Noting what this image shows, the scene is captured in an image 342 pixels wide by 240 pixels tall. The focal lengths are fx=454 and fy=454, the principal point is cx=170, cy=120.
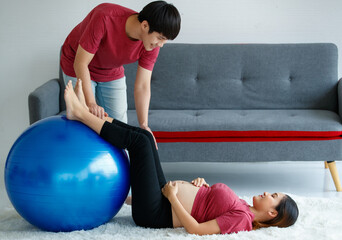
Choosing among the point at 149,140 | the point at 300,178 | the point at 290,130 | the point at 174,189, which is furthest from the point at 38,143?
the point at 300,178

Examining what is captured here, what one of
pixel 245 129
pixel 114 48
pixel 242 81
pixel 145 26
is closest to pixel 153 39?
pixel 145 26

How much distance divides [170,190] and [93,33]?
82 centimetres

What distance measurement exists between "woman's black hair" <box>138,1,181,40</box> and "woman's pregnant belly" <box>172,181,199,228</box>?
2.32ft

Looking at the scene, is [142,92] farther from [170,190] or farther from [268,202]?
[268,202]

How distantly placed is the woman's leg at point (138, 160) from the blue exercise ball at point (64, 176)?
43mm

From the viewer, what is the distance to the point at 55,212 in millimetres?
1968

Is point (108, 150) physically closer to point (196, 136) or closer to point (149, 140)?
point (149, 140)

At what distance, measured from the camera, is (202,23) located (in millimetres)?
3885

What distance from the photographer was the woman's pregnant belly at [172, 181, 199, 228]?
6.91 feet

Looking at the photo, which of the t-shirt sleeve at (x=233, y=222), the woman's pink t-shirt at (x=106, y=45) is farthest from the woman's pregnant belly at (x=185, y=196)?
the woman's pink t-shirt at (x=106, y=45)

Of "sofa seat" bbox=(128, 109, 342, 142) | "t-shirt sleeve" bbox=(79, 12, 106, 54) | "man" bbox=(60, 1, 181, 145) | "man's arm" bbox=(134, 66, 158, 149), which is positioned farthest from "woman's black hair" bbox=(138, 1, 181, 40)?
"sofa seat" bbox=(128, 109, 342, 142)

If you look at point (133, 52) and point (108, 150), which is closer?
point (108, 150)

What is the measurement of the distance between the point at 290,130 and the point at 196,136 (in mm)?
616

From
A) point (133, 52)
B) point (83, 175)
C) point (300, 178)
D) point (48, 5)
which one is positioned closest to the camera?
point (83, 175)
